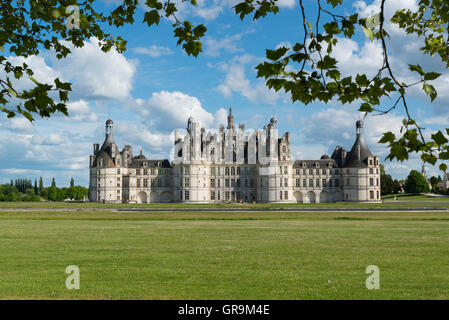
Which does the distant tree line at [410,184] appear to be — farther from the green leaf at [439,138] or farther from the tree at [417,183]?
the green leaf at [439,138]

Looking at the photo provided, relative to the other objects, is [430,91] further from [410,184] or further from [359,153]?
[410,184]

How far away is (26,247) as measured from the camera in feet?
54.8

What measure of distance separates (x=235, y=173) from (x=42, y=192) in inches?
3093

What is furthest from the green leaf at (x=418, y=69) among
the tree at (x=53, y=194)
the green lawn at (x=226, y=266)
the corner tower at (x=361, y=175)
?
the tree at (x=53, y=194)

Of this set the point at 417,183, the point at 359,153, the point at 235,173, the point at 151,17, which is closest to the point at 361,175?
the point at 359,153

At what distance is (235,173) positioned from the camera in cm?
9119

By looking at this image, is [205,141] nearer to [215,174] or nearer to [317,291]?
[215,174]

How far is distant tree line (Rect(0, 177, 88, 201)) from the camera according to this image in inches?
4626

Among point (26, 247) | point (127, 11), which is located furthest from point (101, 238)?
point (127, 11)

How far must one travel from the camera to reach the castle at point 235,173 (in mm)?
87562

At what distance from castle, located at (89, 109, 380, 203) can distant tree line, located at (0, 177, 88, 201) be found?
587 inches

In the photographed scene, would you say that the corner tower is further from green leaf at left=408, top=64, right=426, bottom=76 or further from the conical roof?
green leaf at left=408, top=64, right=426, bottom=76

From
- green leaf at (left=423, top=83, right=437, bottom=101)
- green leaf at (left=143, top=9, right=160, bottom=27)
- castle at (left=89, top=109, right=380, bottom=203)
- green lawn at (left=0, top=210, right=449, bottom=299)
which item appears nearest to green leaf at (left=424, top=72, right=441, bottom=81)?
green leaf at (left=423, top=83, right=437, bottom=101)

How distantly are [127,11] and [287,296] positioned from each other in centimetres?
663
